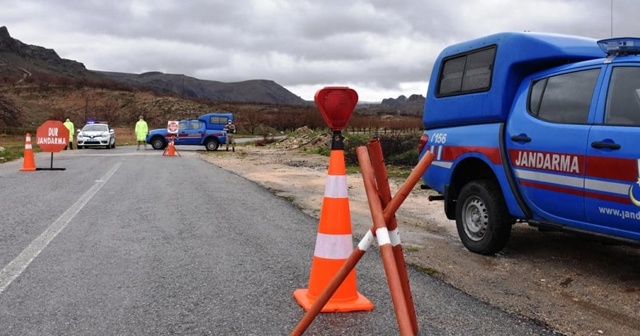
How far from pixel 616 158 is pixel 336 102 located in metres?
2.36

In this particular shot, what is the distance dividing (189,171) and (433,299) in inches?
502

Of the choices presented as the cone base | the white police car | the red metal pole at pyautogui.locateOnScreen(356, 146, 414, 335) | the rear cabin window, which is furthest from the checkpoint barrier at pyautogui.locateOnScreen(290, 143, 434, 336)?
the white police car

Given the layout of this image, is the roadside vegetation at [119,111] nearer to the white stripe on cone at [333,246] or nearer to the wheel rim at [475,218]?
the wheel rim at [475,218]

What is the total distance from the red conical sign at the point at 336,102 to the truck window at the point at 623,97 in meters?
2.30

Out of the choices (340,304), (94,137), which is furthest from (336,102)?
(94,137)

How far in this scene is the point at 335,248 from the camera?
436 centimetres

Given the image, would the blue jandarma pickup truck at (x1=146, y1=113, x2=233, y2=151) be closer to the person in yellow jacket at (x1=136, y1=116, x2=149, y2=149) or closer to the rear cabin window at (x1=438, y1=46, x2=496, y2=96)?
the person in yellow jacket at (x1=136, y1=116, x2=149, y2=149)

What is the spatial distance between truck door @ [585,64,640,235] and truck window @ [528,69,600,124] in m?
0.19

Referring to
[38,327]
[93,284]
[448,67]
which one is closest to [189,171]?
[448,67]

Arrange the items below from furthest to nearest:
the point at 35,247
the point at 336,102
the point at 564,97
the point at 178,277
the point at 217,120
Result: the point at 217,120
the point at 35,247
the point at 564,97
the point at 178,277
the point at 336,102

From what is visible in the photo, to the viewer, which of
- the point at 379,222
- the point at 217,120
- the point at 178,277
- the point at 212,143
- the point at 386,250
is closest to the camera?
the point at 386,250

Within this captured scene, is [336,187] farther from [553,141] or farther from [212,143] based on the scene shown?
[212,143]

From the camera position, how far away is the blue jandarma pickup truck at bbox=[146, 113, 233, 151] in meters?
31.0

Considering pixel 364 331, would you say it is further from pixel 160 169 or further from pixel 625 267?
pixel 160 169
